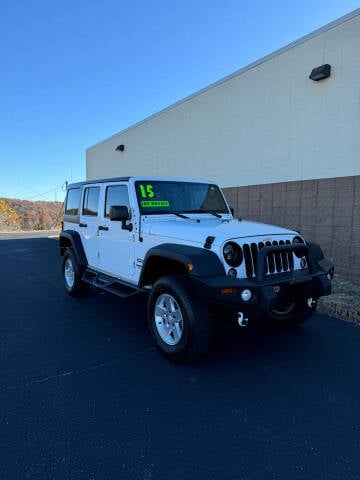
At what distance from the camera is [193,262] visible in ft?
10.8

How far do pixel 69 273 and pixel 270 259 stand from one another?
4104 mm

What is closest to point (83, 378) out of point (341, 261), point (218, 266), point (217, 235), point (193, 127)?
point (218, 266)

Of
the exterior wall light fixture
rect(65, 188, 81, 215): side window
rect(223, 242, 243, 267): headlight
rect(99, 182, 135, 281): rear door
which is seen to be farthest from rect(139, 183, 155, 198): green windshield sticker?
the exterior wall light fixture

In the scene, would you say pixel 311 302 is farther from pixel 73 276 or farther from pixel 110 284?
pixel 73 276

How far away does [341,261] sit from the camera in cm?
721

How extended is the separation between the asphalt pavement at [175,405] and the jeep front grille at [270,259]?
988mm

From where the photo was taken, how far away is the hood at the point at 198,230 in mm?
3549

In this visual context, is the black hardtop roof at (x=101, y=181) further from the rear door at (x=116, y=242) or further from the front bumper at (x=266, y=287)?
the front bumper at (x=266, y=287)

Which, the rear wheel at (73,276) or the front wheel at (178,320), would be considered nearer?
the front wheel at (178,320)

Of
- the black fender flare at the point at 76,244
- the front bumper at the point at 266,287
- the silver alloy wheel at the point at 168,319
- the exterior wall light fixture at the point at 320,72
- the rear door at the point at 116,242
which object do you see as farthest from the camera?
the exterior wall light fixture at the point at 320,72

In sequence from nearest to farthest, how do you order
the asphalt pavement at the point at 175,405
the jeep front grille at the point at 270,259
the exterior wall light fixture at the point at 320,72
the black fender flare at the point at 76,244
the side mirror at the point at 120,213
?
1. the asphalt pavement at the point at 175,405
2. the jeep front grille at the point at 270,259
3. the side mirror at the point at 120,213
4. the black fender flare at the point at 76,244
5. the exterior wall light fixture at the point at 320,72

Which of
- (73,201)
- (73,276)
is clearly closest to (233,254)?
(73,276)

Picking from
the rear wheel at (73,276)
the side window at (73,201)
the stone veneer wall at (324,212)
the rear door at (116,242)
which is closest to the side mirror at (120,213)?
the rear door at (116,242)

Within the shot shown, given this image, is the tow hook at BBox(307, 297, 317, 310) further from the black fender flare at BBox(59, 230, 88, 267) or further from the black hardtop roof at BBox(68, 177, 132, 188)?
the black fender flare at BBox(59, 230, 88, 267)
